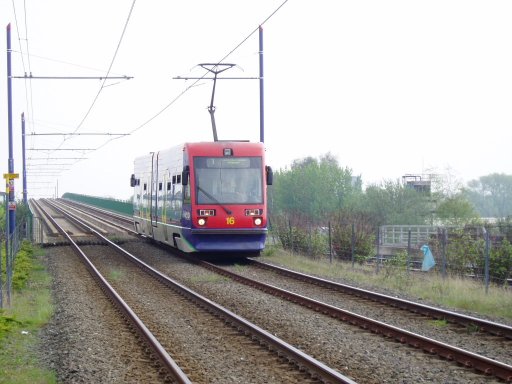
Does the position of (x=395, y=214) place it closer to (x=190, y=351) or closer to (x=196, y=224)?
(x=196, y=224)

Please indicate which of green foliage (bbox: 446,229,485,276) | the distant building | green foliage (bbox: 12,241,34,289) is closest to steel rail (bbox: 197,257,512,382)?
green foliage (bbox: 12,241,34,289)

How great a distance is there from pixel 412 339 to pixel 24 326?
6.02 meters

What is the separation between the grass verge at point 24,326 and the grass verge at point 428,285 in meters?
7.22

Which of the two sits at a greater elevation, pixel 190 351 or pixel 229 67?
pixel 229 67

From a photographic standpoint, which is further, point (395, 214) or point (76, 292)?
point (395, 214)

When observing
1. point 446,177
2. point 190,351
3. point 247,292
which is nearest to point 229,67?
point 247,292

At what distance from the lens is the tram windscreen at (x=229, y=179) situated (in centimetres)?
2311

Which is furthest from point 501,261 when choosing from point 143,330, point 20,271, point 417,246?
point 143,330

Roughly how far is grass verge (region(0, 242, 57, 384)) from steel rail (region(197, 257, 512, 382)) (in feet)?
15.0

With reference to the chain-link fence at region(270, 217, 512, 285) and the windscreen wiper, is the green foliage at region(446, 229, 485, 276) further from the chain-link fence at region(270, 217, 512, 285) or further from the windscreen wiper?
the windscreen wiper

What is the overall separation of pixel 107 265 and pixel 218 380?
1536 cm

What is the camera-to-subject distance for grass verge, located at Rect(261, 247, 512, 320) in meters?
15.4

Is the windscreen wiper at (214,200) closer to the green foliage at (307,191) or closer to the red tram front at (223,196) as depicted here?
the red tram front at (223,196)

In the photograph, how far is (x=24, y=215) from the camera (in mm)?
35281
